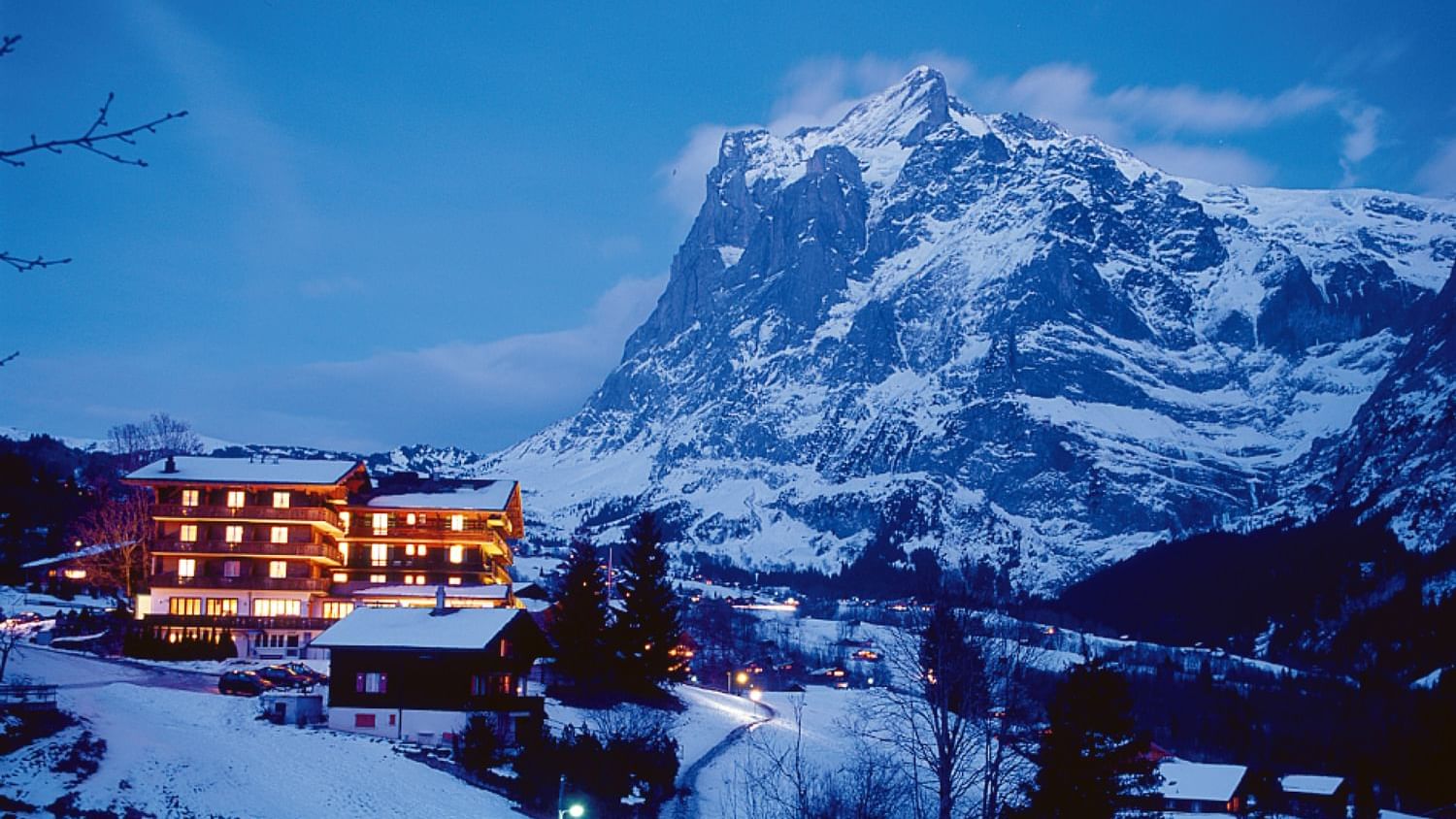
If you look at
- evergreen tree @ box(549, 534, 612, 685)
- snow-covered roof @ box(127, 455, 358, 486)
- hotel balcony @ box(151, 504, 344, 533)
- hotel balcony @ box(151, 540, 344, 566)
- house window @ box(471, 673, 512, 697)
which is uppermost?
snow-covered roof @ box(127, 455, 358, 486)

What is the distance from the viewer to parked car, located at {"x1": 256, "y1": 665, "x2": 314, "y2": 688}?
62.9m

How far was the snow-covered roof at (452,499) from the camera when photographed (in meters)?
94.5

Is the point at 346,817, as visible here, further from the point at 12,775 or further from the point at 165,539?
the point at 165,539

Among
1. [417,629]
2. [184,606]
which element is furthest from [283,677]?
[184,606]

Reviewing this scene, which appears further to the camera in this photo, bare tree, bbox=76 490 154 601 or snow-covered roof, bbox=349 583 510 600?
bare tree, bbox=76 490 154 601

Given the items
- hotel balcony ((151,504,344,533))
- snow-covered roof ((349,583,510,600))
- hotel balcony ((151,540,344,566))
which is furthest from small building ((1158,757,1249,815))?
hotel balcony ((151,504,344,533))

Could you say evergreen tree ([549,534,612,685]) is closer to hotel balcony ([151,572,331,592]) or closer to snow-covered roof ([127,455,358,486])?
hotel balcony ([151,572,331,592])

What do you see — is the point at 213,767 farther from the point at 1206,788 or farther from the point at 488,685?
the point at 1206,788

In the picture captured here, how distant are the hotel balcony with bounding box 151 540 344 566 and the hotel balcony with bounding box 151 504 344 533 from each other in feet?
4.95

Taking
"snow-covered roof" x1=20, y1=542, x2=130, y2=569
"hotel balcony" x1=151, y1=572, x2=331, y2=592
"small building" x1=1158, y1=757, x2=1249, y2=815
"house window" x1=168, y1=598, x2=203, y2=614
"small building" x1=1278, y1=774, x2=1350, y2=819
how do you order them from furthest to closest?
"small building" x1=1278, y1=774, x2=1350, y2=819
"snow-covered roof" x1=20, y1=542, x2=130, y2=569
"small building" x1=1158, y1=757, x2=1249, y2=815
"hotel balcony" x1=151, y1=572, x2=331, y2=592
"house window" x1=168, y1=598, x2=203, y2=614

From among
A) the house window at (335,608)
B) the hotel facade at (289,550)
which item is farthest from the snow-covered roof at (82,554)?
the house window at (335,608)

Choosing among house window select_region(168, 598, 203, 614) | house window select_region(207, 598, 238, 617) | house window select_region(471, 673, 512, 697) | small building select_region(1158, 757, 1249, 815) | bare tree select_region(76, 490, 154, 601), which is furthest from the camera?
bare tree select_region(76, 490, 154, 601)

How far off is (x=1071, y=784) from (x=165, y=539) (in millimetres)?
65190

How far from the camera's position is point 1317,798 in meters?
112
